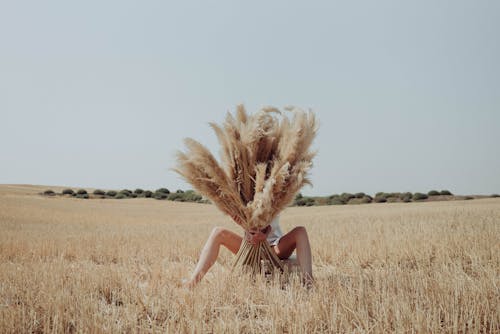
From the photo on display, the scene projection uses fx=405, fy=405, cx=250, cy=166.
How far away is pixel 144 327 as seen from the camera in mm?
2986

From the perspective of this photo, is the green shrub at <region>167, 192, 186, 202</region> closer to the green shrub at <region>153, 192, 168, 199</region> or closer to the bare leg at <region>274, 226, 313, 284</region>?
the green shrub at <region>153, 192, 168, 199</region>

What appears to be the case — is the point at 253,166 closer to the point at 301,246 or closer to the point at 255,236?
the point at 255,236

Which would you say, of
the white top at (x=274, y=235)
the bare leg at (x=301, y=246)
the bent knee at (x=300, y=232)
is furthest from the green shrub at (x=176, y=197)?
the bent knee at (x=300, y=232)

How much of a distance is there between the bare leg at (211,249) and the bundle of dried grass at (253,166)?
0.86 ft

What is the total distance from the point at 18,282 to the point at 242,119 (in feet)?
10.0

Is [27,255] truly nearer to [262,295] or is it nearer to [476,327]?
[262,295]

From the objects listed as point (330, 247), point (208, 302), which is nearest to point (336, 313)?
point (208, 302)

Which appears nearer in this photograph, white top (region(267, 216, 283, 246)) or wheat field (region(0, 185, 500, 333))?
wheat field (region(0, 185, 500, 333))

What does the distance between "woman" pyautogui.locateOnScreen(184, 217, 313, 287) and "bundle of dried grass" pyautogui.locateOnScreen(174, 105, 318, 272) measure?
16 cm

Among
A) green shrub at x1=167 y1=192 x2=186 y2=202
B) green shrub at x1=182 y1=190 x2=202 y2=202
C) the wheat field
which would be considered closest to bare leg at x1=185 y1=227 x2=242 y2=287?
the wheat field

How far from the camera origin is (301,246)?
4.20 metres

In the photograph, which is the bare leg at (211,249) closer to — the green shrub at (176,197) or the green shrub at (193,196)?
the green shrub at (193,196)

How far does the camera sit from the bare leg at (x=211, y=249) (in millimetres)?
4191

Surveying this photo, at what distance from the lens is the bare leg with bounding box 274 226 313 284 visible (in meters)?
4.16
